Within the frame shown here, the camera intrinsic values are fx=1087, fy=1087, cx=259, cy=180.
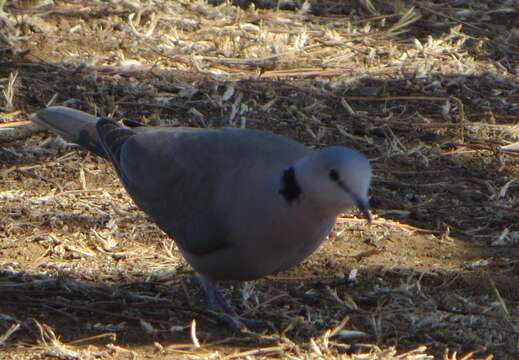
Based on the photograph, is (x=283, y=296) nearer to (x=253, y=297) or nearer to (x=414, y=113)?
(x=253, y=297)

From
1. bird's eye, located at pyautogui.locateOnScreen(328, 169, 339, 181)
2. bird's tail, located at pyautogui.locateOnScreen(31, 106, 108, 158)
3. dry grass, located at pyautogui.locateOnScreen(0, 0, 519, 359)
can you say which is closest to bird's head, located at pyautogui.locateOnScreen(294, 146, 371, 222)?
bird's eye, located at pyautogui.locateOnScreen(328, 169, 339, 181)

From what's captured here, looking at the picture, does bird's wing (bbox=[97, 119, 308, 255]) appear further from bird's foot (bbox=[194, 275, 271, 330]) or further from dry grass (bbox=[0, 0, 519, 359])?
dry grass (bbox=[0, 0, 519, 359])

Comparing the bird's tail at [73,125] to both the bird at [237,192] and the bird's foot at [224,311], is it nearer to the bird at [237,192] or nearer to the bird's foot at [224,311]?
the bird at [237,192]

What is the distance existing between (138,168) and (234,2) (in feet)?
9.77

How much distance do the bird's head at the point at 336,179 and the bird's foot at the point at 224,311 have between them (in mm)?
592

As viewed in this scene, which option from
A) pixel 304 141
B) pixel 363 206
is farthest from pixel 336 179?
pixel 304 141

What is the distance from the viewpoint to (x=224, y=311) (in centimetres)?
418

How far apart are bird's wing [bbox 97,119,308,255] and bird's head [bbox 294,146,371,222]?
25 cm

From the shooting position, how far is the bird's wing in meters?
4.04

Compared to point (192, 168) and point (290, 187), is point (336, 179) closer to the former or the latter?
point (290, 187)

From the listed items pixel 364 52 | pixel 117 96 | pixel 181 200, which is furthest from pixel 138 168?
pixel 364 52

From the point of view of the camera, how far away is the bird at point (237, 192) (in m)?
3.71

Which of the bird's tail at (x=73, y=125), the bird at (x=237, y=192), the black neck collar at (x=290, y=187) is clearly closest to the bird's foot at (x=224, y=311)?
the bird at (x=237, y=192)

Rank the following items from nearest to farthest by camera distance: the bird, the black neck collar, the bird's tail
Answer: the bird < the black neck collar < the bird's tail
